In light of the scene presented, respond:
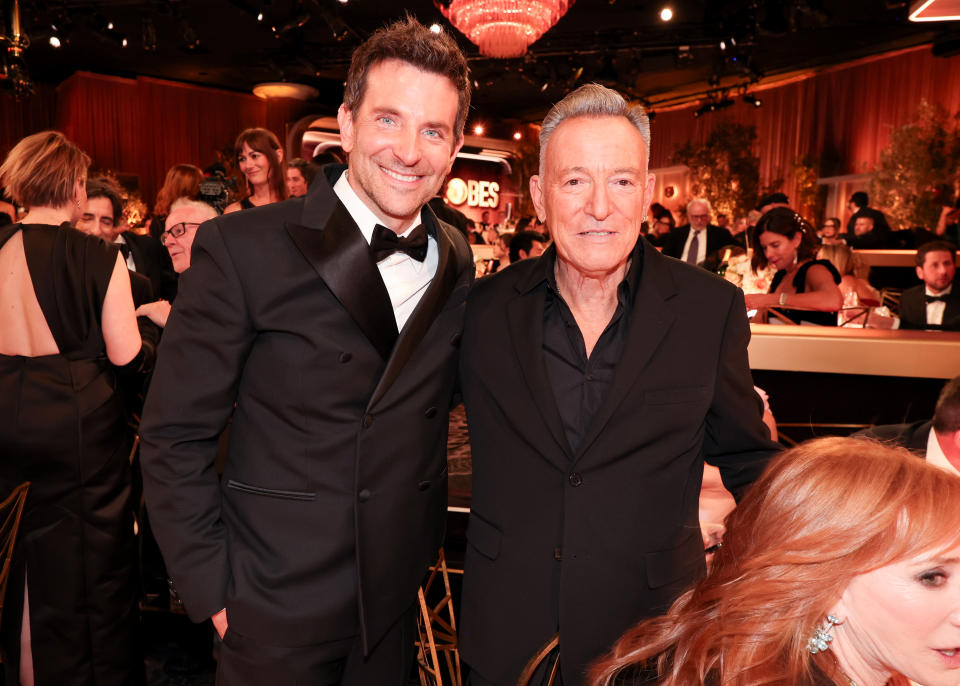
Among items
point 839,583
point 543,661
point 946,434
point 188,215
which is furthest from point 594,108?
point 188,215

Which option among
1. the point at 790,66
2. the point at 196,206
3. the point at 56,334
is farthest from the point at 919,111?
the point at 56,334

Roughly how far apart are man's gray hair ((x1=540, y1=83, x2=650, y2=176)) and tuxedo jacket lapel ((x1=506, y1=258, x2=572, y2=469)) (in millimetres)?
336

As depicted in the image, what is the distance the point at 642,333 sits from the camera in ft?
4.89

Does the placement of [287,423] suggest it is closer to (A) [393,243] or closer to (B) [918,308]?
(A) [393,243]

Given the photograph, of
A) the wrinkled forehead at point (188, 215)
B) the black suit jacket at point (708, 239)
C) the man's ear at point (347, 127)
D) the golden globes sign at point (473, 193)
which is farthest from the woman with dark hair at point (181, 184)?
the golden globes sign at point (473, 193)

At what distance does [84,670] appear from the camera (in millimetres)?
2613

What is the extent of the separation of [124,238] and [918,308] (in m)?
5.42

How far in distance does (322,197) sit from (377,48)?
309mm

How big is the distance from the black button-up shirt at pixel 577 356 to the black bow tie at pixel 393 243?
0.88ft

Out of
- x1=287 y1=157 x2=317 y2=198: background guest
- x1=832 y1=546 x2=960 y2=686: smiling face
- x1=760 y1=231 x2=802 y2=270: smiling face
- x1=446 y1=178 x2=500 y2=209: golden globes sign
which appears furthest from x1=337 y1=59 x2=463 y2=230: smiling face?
x1=446 y1=178 x2=500 y2=209: golden globes sign

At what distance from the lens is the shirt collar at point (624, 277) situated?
158 centimetres

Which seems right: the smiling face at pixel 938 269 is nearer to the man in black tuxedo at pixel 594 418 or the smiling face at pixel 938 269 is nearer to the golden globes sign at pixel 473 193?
the man in black tuxedo at pixel 594 418

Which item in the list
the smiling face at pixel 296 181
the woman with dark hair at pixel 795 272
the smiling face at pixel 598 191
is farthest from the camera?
the smiling face at pixel 296 181

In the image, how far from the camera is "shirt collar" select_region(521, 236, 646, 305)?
1.58 metres
